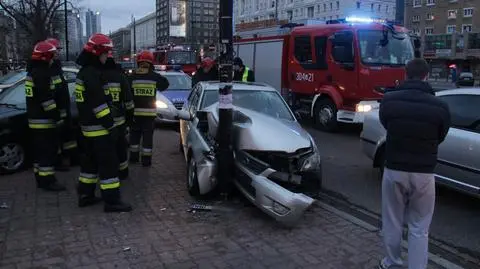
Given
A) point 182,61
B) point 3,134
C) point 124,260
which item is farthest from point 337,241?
point 182,61

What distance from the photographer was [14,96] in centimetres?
823

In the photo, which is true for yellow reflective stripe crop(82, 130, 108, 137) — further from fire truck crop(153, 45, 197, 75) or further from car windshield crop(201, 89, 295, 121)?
fire truck crop(153, 45, 197, 75)

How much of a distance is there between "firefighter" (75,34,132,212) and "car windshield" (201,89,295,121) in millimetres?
2271

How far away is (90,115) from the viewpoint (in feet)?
18.2

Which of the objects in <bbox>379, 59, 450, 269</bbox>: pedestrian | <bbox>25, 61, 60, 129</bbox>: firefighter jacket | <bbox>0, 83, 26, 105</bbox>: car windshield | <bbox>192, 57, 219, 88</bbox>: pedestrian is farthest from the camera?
<bbox>192, 57, 219, 88</bbox>: pedestrian

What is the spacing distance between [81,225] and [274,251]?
81.6 inches

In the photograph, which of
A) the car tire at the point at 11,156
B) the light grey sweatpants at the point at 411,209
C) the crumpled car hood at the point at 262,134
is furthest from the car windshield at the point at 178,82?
the light grey sweatpants at the point at 411,209

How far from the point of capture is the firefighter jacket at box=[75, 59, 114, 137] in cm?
550

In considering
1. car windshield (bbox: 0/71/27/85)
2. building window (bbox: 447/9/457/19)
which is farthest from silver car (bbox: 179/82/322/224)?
building window (bbox: 447/9/457/19)

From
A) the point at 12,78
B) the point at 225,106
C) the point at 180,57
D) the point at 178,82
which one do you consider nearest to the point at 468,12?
the point at 180,57

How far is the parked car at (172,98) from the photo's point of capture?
12.1 m

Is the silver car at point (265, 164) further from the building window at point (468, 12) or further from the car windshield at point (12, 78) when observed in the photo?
the building window at point (468, 12)

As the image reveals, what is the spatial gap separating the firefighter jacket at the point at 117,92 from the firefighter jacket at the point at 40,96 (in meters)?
1.00

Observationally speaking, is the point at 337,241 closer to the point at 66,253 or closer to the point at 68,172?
the point at 66,253
